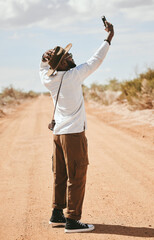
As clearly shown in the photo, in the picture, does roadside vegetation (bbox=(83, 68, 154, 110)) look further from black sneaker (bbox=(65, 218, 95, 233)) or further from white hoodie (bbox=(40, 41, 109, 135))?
white hoodie (bbox=(40, 41, 109, 135))

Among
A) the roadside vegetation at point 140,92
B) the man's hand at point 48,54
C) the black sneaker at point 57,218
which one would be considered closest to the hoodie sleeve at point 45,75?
the man's hand at point 48,54

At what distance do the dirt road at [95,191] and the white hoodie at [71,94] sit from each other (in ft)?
4.52

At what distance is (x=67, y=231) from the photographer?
4457 millimetres

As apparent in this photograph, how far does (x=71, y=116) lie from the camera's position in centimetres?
416

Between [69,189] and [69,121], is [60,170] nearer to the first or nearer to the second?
[69,189]

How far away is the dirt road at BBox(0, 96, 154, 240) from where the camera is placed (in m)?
4.53

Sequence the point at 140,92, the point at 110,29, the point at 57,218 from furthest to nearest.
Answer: the point at 140,92 < the point at 57,218 < the point at 110,29

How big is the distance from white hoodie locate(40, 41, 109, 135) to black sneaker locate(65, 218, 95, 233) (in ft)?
3.72

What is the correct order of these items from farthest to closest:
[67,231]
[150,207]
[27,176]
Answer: [27,176] < [150,207] < [67,231]

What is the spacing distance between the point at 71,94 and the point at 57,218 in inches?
67.3

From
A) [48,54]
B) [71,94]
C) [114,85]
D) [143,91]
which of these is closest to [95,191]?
[71,94]

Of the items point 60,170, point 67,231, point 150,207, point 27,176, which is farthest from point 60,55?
point 27,176

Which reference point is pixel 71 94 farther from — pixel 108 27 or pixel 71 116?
pixel 108 27

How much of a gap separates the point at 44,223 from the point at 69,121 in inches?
61.4
